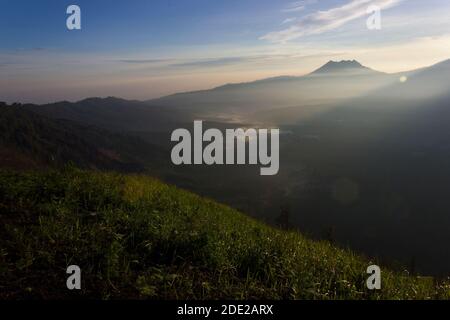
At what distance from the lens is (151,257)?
24.0 feet

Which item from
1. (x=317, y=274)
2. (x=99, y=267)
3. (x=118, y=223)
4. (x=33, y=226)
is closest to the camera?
(x=99, y=267)

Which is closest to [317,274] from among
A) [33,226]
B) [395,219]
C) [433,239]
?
[33,226]

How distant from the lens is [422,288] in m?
7.04

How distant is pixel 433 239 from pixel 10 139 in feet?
586

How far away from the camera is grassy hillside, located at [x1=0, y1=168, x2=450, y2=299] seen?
6270 mm

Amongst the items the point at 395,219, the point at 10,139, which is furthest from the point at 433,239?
the point at 10,139

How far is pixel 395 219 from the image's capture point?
191625 mm

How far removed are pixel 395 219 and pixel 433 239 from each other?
2477cm

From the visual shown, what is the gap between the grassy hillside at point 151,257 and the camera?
20.6 feet

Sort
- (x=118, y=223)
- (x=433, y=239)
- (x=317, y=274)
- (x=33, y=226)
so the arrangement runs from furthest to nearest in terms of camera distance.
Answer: (x=433, y=239), (x=118, y=223), (x=33, y=226), (x=317, y=274)

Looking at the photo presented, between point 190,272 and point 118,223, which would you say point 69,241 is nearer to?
point 118,223
